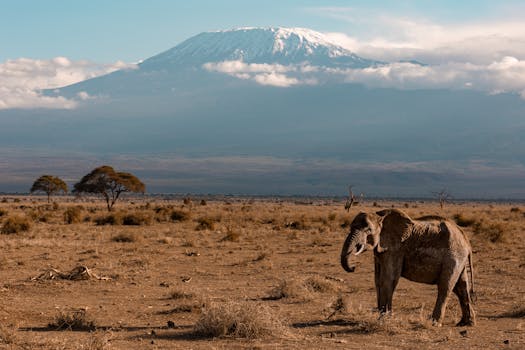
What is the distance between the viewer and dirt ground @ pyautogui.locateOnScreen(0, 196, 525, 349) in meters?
10.9

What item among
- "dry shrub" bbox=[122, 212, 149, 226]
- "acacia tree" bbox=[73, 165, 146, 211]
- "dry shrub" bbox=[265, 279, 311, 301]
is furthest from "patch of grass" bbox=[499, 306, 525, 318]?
"acacia tree" bbox=[73, 165, 146, 211]

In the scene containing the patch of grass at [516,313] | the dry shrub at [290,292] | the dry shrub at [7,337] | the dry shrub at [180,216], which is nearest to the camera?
the dry shrub at [7,337]

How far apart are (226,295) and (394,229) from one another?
5446mm

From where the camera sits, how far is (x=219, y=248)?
88.7ft

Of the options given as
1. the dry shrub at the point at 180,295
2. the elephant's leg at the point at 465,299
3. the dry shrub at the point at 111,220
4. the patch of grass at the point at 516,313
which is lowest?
the dry shrub at the point at 111,220

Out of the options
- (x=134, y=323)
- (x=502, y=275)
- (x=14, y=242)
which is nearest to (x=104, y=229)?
(x=14, y=242)

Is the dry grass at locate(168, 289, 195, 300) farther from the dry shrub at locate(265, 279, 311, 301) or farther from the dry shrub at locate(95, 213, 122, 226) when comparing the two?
the dry shrub at locate(95, 213, 122, 226)

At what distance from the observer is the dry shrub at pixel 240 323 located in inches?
429

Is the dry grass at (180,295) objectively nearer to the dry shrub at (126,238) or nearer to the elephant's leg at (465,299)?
the elephant's leg at (465,299)

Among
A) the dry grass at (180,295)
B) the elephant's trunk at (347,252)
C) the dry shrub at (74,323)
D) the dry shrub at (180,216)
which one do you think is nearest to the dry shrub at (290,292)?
the dry grass at (180,295)

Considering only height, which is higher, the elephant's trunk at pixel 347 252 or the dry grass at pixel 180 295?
the elephant's trunk at pixel 347 252

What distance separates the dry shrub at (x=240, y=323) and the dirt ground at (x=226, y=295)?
0.05 metres

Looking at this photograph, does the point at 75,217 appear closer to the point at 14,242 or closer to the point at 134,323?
the point at 14,242

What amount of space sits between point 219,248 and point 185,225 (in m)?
14.2
